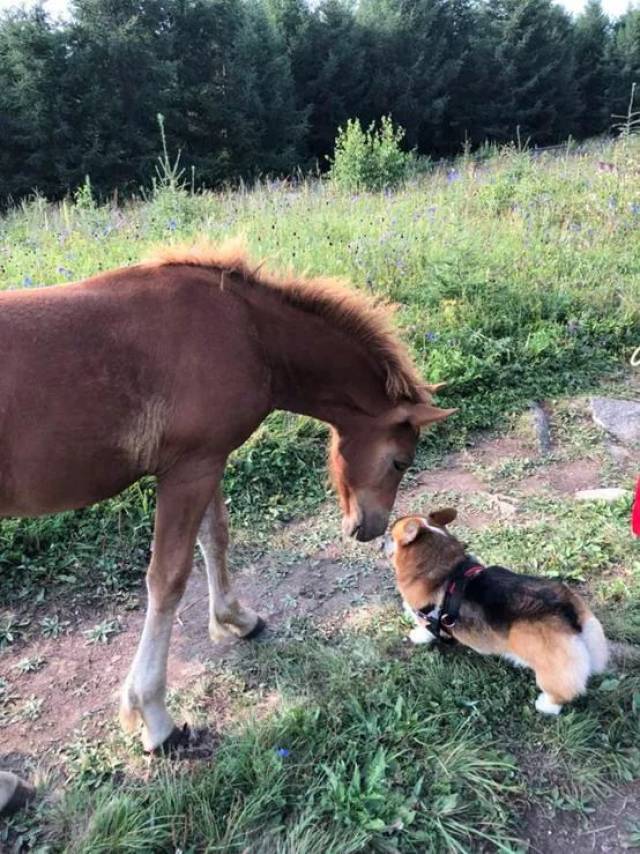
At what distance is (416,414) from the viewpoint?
8.99 feet

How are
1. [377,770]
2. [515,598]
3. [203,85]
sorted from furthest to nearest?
[203,85]
[515,598]
[377,770]

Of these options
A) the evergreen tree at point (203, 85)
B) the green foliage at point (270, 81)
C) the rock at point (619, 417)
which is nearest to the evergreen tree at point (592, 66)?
the green foliage at point (270, 81)

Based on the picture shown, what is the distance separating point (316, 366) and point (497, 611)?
1259 mm

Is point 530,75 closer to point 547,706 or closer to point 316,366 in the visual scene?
point 316,366

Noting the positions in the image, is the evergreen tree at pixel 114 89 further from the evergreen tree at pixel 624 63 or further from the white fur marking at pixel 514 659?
the evergreen tree at pixel 624 63

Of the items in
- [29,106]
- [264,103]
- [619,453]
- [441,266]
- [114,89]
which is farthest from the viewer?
[264,103]

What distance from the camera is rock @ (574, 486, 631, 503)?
3955 millimetres

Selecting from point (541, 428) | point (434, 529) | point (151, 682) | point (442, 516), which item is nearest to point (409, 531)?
point (434, 529)

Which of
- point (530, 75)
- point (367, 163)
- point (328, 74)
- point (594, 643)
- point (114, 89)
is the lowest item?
point (594, 643)

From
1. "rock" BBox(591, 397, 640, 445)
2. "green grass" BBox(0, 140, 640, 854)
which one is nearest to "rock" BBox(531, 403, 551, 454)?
"green grass" BBox(0, 140, 640, 854)

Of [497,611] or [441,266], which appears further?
[441,266]

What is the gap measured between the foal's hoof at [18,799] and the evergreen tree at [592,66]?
128ft

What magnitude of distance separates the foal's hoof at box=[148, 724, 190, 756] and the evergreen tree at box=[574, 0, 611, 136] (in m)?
38.5

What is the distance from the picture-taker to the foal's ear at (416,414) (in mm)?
2725
